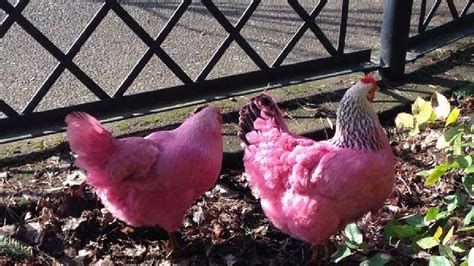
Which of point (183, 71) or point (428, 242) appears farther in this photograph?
point (183, 71)

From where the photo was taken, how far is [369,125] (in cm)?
286

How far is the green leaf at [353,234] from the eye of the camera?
8.80 ft

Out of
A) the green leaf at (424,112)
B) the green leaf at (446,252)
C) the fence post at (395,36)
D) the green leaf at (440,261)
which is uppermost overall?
the fence post at (395,36)

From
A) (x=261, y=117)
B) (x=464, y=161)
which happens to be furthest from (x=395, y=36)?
(x=464, y=161)

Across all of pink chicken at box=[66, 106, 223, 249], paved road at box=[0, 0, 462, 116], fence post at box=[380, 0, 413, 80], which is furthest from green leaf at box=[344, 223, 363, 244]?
paved road at box=[0, 0, 462, 116]

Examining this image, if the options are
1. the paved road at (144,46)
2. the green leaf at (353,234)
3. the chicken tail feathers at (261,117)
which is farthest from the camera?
the paved road at (144,46)

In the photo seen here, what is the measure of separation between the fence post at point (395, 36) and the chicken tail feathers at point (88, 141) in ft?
6.74

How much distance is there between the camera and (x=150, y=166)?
289cm

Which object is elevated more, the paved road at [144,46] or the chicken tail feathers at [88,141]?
the paved road at [144,46]

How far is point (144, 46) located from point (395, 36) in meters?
1.92

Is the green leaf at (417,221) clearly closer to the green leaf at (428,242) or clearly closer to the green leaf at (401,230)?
the green leaf at (401,230)

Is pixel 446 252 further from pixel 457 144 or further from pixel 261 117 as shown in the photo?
pixel 261 117

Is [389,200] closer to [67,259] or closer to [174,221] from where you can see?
[174,221]

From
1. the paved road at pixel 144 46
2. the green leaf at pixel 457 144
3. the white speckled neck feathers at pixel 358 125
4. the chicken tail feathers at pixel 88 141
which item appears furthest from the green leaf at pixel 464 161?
the paved road at pixel 144 46
